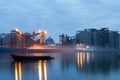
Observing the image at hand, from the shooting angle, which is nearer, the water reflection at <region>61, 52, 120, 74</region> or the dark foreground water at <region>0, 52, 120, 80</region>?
the dark foreground water at <region>0, 52, 120, 80</region>

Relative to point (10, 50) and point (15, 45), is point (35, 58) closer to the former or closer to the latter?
point (10, 50)

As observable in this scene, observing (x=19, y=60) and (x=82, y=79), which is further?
(x=19, y=60)

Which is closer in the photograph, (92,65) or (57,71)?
(57,71)

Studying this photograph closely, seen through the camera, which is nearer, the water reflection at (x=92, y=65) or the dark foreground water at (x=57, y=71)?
the dark foreground water at (x=57, y=71)

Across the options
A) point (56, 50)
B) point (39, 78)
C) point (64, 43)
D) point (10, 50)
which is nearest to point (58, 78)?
point (39, 78)

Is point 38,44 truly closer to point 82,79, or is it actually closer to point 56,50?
point 56,50

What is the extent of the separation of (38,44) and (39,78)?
110767 millimetres

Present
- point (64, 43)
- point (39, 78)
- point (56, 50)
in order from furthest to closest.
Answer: point (64, 43), point (56, 50), point (39, 78)

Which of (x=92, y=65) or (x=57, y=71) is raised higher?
(x=57, y=71)

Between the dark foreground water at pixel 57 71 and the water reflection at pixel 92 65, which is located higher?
the dark foreground water at pixel 57 71

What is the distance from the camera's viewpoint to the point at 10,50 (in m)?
116

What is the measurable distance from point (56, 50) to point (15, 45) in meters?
37.7

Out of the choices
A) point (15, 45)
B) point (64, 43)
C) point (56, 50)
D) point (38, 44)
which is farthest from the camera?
point (64, 43)

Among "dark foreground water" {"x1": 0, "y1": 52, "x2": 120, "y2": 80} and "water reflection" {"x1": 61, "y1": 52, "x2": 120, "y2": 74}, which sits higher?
"dark foreground water" {"x1": 0, "y1": 52, "x2": 120, "y2": 80}
